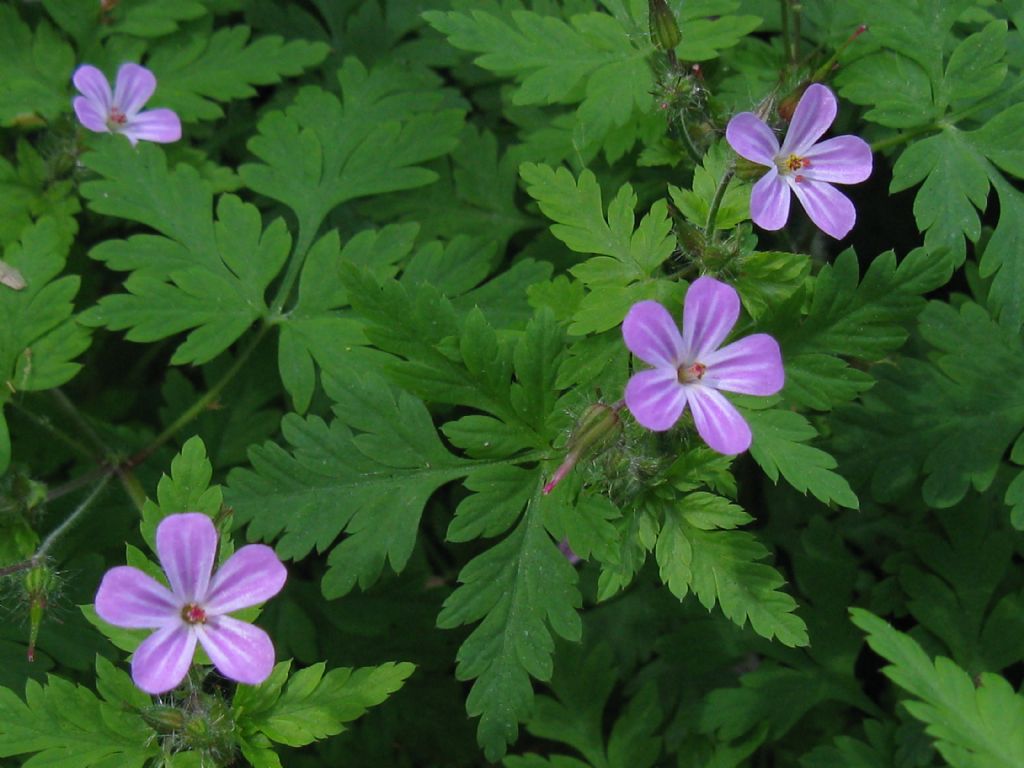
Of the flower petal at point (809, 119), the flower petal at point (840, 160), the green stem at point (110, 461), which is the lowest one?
the green stem at point (110, 461)

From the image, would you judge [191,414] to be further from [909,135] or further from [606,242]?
[909,135]

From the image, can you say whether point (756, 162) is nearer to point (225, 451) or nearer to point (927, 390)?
point (927, 390)

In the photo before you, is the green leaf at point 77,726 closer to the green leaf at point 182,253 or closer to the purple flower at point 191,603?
the purple flower at point 191,603

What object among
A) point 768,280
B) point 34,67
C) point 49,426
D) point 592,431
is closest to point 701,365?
point 592,431

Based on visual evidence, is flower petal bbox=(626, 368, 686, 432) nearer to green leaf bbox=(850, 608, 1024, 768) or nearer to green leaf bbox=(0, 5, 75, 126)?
green leaf bbox=(850, 608, 1024, 768)

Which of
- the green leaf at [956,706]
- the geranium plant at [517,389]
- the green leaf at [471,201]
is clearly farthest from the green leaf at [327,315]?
the green leaf at [956,706]

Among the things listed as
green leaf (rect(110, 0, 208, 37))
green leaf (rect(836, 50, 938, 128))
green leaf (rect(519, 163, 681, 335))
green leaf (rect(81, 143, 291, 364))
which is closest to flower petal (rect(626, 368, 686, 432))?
green leaf (rect(519, 163, 681, 335))
